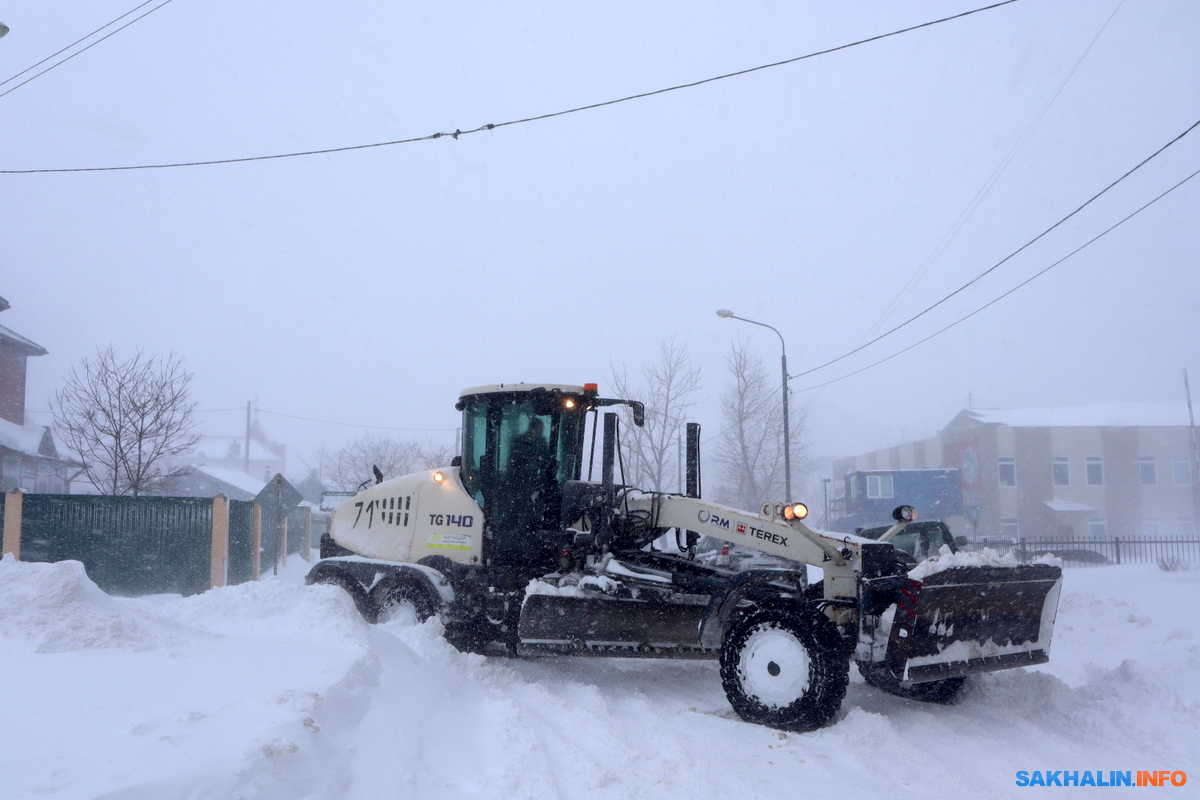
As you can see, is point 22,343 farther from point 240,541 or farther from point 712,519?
point 712,519

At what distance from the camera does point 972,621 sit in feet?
18.8

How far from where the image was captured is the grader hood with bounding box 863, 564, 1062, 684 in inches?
213

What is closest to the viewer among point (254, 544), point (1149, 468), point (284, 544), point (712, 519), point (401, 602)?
point (712, 519)

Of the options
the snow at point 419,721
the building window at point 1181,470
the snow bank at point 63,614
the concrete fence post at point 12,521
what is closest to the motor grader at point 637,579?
Answer: the snow at point 419,721

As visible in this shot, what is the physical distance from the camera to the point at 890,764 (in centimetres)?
482

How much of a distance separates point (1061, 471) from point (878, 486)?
1345 centimetres

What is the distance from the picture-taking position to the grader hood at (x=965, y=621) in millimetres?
5406

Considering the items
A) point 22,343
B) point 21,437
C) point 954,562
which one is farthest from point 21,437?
point 954,562

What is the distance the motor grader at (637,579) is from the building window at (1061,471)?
144 ft

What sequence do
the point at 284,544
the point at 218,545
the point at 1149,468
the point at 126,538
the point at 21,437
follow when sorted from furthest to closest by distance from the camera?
the point at 1149,468 → the point at 21,437 → the point at 284,544 → the point at 218,545 → the point at 126,538

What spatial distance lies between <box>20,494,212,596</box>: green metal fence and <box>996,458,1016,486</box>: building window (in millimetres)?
42360

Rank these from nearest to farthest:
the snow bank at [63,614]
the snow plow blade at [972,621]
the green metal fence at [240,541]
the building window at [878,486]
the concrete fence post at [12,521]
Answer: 1. the snow bank at [63,614]
2. the snow plow blade at [972,621]
3. the concrete fence post at [12,521]
4. the green metal fence at [240,541]
5. the building window at [878,486]

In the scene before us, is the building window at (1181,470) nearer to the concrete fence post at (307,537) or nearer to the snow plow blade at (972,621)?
the concrete fence post at (307,537)

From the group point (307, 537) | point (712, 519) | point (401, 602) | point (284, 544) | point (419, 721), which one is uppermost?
point (712, 519)
